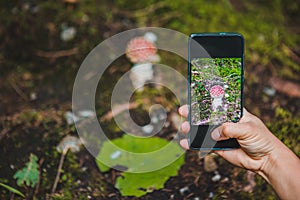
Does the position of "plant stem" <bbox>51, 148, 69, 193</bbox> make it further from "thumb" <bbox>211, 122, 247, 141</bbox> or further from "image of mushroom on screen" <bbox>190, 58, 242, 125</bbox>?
"thumb" <bbox>211, 122, 247, 141</bbox>

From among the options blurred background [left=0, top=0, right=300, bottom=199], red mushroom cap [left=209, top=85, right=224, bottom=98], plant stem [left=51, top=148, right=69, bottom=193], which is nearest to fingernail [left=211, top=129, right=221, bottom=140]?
red mushroom cap [left=209, top=85, right=224, bottom=98]

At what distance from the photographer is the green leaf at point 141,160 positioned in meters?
1.82

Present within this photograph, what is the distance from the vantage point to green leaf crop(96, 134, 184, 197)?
182 cm

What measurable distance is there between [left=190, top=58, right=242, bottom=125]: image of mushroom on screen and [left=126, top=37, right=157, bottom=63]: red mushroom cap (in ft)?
2.49

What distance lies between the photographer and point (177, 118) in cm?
215

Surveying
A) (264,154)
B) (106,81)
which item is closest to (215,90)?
(264,154)

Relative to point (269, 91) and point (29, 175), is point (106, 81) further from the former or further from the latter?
point (269, 91)

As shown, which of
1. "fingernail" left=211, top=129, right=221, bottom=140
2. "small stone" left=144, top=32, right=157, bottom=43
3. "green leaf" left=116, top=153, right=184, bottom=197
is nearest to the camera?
"fingernail" left=211, top=129, right=221, bottom=140

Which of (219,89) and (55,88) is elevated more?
(55,88)

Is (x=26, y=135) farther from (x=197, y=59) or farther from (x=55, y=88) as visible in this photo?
(x=197, y=59)

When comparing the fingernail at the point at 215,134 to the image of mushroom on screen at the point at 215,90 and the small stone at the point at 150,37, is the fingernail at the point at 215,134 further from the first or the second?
the small stone at the point at 150,37

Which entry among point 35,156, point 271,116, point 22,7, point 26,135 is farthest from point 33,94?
point 271,116

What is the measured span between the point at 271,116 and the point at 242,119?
62cm

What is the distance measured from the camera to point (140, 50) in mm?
2309
